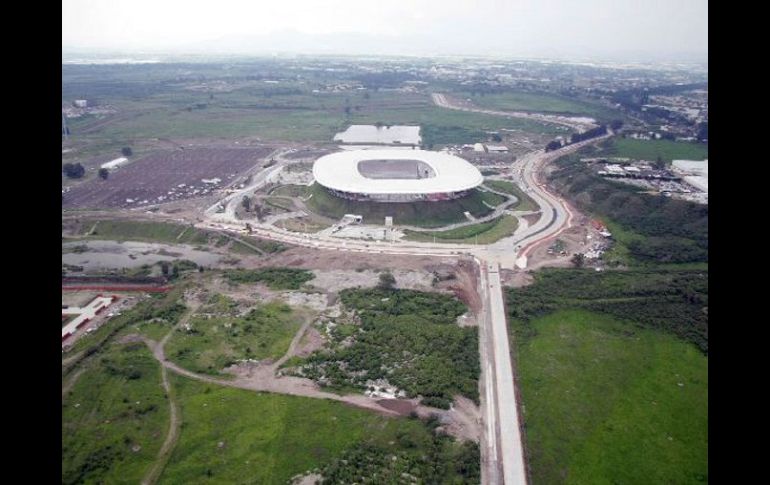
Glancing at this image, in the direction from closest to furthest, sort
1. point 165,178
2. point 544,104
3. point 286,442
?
1. point 286,442
2. point 165,178
3. point 544,104

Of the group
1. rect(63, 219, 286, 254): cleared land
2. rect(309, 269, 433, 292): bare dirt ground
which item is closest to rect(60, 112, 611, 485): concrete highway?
rect(63, 219, 286, 254): cleared land

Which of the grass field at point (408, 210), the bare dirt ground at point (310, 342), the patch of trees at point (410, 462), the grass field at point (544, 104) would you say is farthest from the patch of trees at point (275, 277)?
the grass field at point (544, 104)

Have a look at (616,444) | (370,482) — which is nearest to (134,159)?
(370,482)

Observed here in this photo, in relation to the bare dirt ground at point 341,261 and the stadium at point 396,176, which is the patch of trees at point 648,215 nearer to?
the stadium at point 396,176

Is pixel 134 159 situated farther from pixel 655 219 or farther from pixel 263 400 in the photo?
pixel 655 219

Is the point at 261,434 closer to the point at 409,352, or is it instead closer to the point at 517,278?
the point at 409,352

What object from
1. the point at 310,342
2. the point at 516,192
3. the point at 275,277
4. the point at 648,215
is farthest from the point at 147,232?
the point at 648,215
